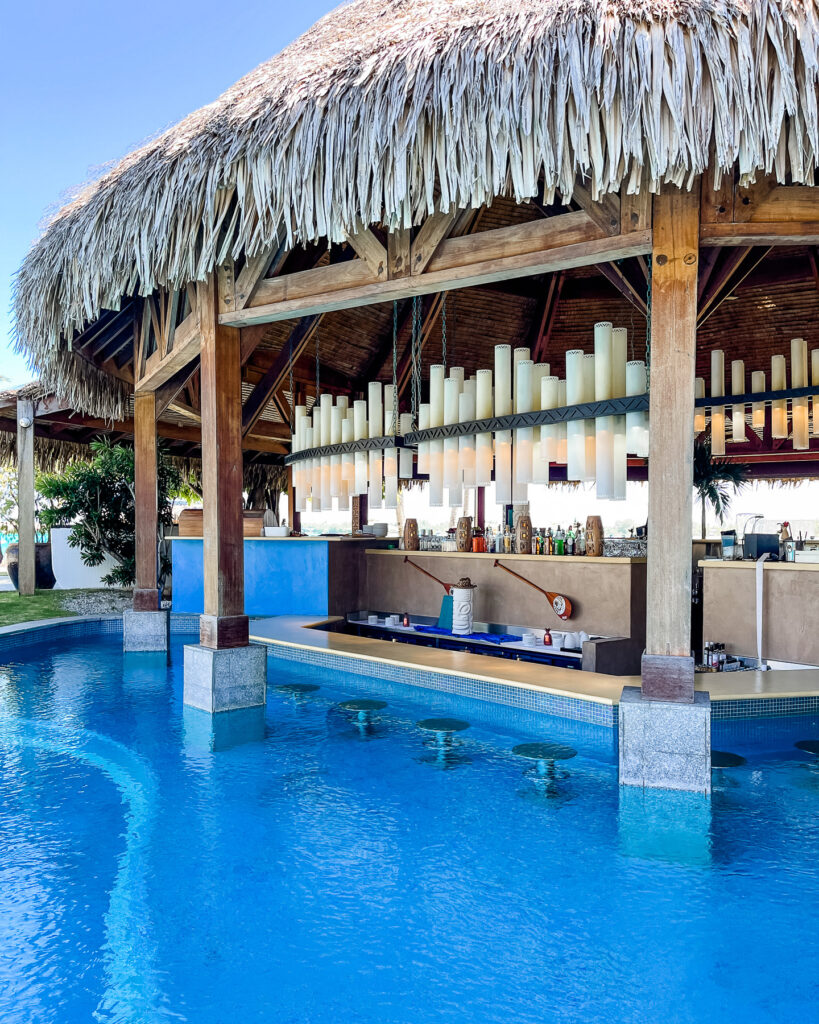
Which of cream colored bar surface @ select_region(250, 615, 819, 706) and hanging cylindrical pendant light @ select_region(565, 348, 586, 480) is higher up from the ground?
hanging cylindrical pendant light @ select_region(565, 348, 586, 480)

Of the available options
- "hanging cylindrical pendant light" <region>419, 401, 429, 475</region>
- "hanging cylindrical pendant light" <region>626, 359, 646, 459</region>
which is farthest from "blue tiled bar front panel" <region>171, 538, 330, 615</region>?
"hanging cylindrical pendant light" <region>626, 359, 646, 459</region>

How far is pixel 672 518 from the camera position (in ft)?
10.6

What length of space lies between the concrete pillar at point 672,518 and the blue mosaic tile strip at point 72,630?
567 centimetres

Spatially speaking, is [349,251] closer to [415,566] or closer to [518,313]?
[415,566]

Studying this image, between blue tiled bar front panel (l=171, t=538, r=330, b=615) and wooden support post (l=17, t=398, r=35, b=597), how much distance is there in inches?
87.3

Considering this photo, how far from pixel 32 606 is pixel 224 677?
474 cm

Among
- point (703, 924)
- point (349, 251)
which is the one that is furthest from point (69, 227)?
point (703, 924)

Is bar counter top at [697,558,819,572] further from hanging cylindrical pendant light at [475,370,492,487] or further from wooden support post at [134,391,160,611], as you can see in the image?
wooden support post at [134,391,160,611]

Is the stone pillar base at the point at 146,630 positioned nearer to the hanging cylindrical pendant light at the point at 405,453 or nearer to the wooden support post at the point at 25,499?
the hanging cylindrical pendant light at the point at 405,453

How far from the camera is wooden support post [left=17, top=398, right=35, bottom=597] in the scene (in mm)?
9195

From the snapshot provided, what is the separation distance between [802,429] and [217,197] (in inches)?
190

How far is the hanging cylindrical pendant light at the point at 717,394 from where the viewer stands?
5.73m

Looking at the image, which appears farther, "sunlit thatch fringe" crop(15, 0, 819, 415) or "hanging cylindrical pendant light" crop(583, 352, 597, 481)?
"hanging cylindrical pendant light" crop(583, 352, 597, 481)

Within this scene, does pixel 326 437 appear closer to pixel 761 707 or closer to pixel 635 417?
pixel 635 417
